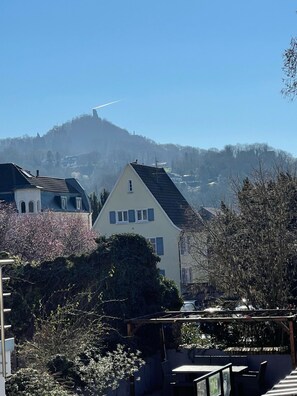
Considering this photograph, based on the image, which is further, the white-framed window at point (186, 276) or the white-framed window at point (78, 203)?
the white-framed window at point (78, 203)

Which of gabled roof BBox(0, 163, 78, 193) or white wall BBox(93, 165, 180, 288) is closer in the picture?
white wall BBox(93, 165, 180, 288)

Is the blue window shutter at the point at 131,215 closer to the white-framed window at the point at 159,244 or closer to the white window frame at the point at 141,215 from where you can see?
the white window frame at the point at 141,215

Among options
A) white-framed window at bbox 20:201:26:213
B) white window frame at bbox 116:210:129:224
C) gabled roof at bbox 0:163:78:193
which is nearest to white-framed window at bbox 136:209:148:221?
white window frame at bbox 116:210:129:224

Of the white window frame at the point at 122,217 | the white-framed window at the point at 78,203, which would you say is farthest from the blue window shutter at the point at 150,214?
the white-framed window at the point at 78,203

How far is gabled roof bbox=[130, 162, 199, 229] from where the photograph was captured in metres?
47.2

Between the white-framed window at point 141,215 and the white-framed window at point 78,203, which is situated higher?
the white-framed window at point 78,203

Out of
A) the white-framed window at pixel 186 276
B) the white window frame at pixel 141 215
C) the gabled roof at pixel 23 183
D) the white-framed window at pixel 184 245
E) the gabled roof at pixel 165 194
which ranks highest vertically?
the gabled roof at pixel 23 183

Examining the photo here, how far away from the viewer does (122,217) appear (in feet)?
160

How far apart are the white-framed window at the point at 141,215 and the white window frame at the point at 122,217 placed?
35.5 inches

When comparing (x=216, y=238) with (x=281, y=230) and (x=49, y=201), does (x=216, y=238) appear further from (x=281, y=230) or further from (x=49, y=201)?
(x=49, y=201)

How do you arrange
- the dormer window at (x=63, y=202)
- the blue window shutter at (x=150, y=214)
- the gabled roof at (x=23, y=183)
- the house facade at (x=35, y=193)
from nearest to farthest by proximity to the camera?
the blue window shutter at (x=150, y=214) → the house facade at (x=35, y=193) → the gabled roof at (x=23, y=183) → the dormer window at (x=63, y=202)

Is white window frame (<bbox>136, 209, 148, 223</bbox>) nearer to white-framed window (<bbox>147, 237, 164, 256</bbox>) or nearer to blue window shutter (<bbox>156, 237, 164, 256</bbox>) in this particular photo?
white-framed window (<bbox>147, 237, 164, 256</bbox>)

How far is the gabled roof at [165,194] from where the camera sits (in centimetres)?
4716

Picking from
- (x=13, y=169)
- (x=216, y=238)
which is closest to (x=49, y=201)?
(x=13, y=169)
